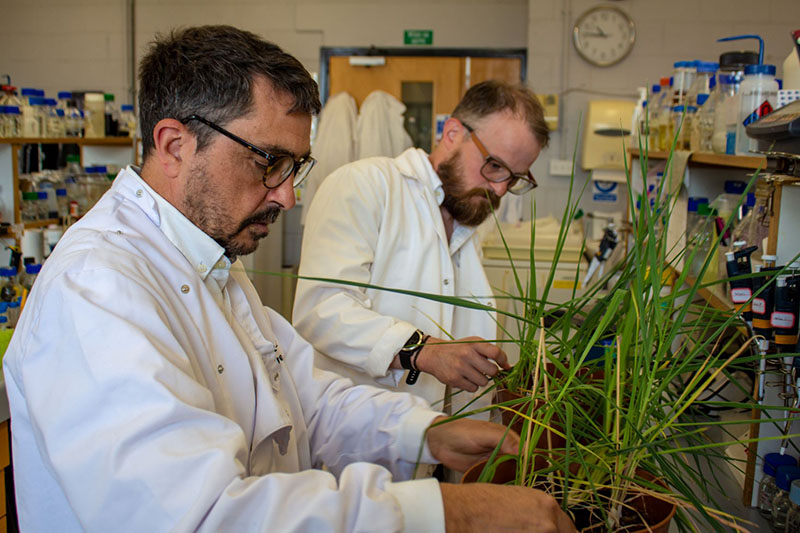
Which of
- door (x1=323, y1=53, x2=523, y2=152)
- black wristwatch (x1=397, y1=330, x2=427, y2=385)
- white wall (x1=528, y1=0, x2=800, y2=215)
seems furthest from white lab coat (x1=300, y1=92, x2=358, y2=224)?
black wristwatch (x1=397, y1=330, x2=427, y2=385)

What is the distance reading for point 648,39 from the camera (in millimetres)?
4434

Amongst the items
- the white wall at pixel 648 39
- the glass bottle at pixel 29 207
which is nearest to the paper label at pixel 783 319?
the glass bottle at pixel 29 207

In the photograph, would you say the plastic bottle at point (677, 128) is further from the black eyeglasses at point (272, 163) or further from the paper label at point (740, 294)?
the black eyeglasses at point (272, 163)

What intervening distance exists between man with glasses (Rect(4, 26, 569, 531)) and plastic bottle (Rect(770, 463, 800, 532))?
0.52 meters

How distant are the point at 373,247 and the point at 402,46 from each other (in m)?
3.66

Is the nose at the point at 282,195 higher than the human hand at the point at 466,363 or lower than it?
higher

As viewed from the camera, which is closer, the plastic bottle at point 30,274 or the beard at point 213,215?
the beard at point 213,215

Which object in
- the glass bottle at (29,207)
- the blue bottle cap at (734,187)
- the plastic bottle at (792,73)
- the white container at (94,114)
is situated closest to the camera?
the plastic bottle at (792,73)

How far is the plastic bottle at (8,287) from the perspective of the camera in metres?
2.13

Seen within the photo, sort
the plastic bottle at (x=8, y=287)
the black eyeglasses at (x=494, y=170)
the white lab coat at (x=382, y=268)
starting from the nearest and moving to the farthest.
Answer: the white lab coat at (x=382, y=268)
the black eyeglasses at (x=494, y=170)
the plastic bottle at (x=8, y=287)

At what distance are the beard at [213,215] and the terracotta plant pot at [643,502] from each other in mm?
498

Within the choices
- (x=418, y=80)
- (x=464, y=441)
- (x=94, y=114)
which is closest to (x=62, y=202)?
(x=94, y=114)

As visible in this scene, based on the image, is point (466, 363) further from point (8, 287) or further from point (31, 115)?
point (31, 115)

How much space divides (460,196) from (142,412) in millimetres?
1361
